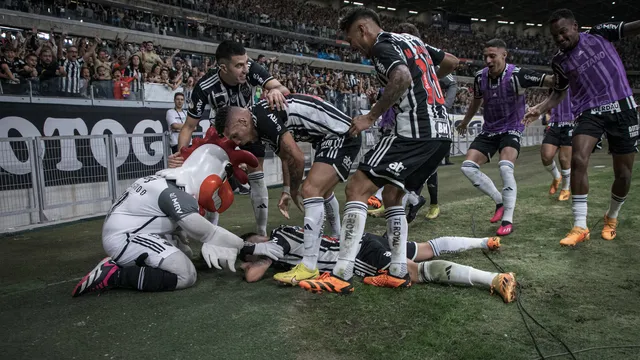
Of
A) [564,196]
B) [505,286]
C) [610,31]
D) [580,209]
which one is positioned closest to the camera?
[505,286]

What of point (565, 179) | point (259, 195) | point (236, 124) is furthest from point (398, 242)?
point (565, 179)

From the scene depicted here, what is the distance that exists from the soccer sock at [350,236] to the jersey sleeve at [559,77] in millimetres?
3008

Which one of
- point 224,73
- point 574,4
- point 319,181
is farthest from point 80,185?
point 574,4

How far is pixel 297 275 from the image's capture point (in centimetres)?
334

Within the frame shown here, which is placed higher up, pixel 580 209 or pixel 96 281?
pixel 580 209

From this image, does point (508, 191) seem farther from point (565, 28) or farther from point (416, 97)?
point (416, 97)

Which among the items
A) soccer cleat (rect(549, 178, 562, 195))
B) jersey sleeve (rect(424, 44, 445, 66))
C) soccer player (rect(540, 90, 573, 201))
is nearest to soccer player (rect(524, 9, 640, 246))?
jersey sleeve (rect(424, 44, 445, 66))

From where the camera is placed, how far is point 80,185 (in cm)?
755

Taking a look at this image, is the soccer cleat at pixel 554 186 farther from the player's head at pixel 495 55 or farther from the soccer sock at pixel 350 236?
the soccer sock at pixel 350 236

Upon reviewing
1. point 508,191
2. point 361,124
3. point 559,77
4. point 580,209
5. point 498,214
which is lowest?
point 498,214

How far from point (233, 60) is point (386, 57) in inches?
78.7

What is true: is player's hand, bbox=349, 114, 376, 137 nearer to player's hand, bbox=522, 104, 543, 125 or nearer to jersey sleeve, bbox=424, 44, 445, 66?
jersey sleeve, bbox=424, 44, 445, 66

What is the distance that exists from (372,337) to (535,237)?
310 cm

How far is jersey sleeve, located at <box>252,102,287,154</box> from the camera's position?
3.50m
